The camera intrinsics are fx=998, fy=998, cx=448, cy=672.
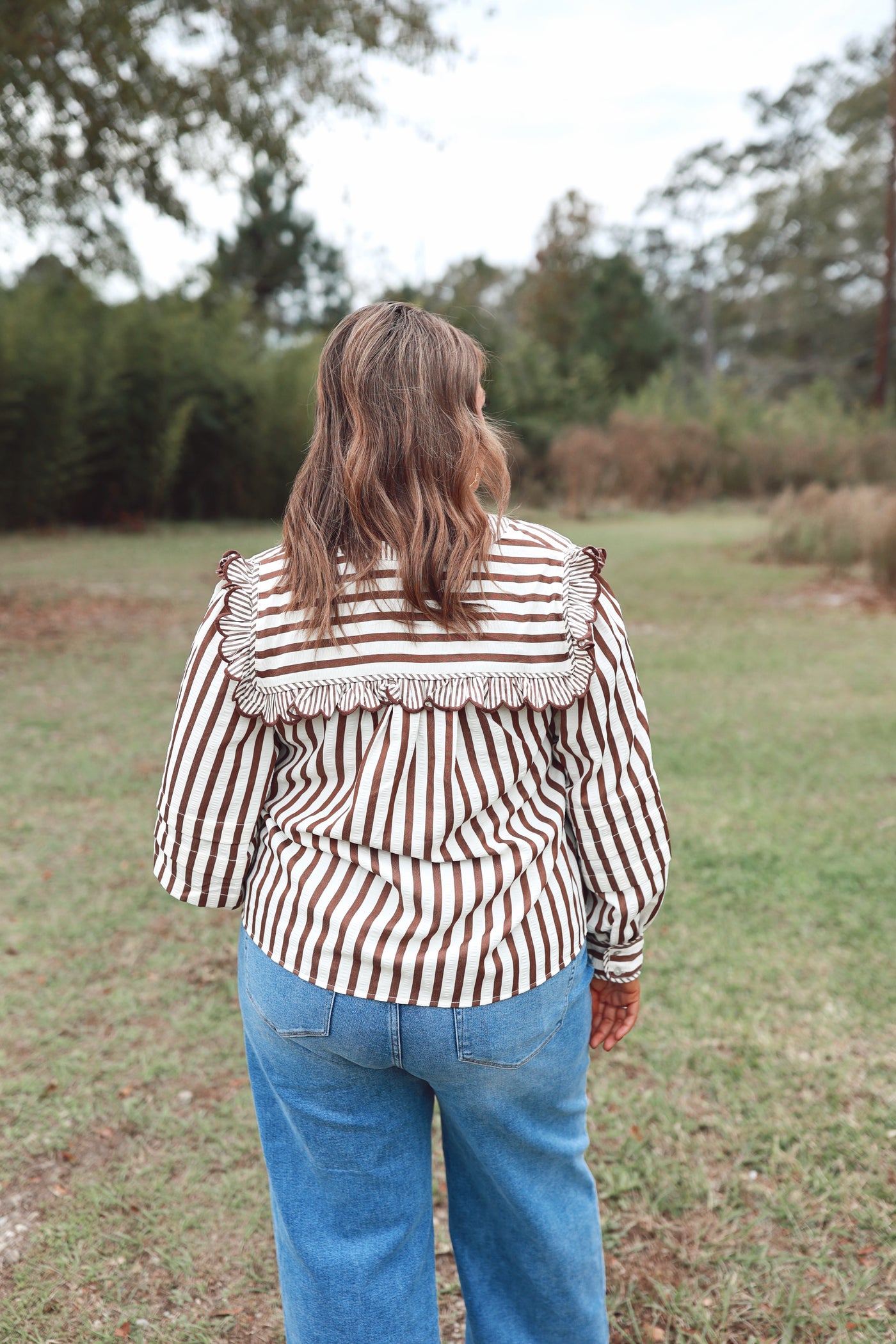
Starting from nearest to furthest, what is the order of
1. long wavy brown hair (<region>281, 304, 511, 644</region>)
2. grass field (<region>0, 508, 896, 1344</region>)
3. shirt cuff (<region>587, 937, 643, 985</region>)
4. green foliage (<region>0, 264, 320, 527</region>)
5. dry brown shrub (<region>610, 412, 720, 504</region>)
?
1. long wavy brown hair (<region>281, 304, 511, 644</region>)
2. shirt cuff (<region>587, 937, 643, 985</region>)
3. grass field (<region>0, 508, 896, 1344</region>)
4. green foliage (<region>0, 264, 320, 527</region>)
5. dry brown shrub (<region>610, 412, 720, 504</region>)

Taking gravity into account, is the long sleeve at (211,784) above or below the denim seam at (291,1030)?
above

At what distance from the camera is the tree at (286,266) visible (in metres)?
26.9

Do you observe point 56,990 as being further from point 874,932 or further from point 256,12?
point 256,12

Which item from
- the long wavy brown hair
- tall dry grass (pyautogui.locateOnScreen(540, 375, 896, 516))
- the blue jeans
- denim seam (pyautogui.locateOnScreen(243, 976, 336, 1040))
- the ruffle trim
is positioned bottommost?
the blue jeans

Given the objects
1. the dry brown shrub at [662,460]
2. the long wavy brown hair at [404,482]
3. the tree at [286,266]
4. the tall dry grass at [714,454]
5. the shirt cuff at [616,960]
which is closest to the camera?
the long wavy brown hair at [404,482]

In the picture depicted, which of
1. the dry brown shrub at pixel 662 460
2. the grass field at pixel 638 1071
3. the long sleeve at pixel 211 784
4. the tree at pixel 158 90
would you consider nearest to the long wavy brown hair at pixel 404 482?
the long sleeve at pixel 211 784

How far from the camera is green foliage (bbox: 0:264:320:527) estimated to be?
1292 cm

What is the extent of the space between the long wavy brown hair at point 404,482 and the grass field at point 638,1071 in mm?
1428

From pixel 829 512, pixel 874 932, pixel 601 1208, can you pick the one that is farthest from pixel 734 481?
pixel 601 1208

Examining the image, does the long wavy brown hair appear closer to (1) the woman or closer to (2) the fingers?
(1) the woman

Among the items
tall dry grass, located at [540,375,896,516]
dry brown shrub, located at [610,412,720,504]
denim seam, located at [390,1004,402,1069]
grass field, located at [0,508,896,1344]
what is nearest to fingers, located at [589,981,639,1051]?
denim seam, located at [390,1004,402,1069]

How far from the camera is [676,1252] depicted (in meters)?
1.92

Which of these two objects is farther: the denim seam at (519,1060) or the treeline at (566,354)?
the treeline at (566,354)

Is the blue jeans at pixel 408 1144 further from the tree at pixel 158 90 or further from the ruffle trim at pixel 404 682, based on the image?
the tree at pixel 158 90
